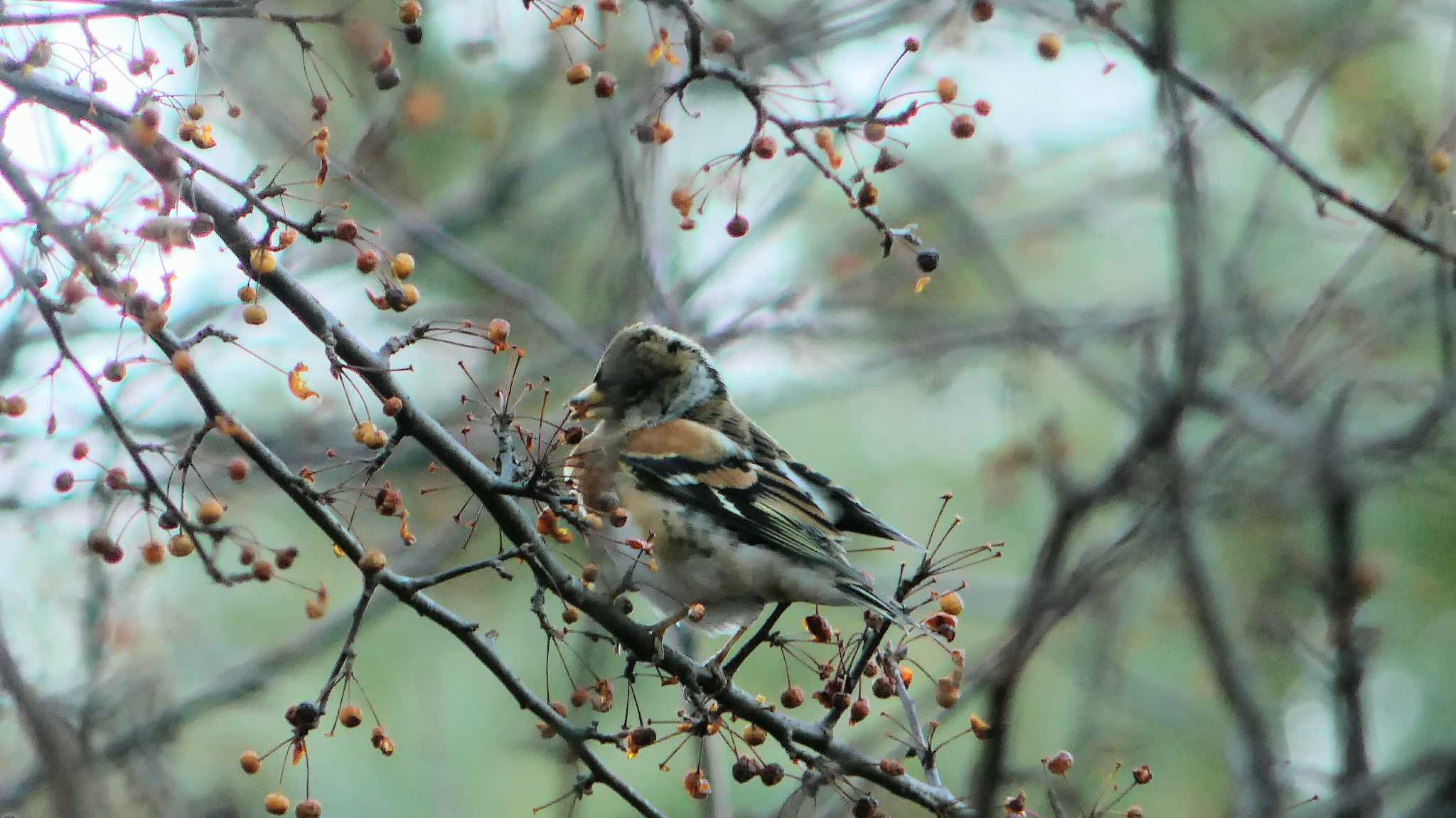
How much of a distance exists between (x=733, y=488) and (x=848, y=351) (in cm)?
344

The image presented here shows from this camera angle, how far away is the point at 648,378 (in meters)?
4.22

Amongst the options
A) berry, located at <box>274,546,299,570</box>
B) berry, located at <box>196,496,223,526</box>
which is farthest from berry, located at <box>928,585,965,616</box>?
berry, located at <box>196,496,223,526</box>

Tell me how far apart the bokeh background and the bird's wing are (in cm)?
71

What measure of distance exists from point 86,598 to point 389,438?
1961 millimetres

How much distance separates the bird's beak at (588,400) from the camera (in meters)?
3.80

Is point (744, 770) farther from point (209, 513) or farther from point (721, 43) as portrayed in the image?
point (721, 43)

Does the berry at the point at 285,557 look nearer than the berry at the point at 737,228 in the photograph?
Yes

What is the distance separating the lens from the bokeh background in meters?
3.92

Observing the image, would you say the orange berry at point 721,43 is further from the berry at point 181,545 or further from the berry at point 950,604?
the berry at point 181,545

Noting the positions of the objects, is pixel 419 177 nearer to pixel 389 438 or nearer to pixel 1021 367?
pixel 1021 367

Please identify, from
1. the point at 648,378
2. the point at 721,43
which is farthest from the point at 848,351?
the point at 721,43

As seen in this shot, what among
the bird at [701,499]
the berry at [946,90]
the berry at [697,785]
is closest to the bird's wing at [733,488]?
the bird at [701,499]

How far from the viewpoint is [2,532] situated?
542cm

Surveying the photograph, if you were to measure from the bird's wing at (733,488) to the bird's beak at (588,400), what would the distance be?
0.49 feet
